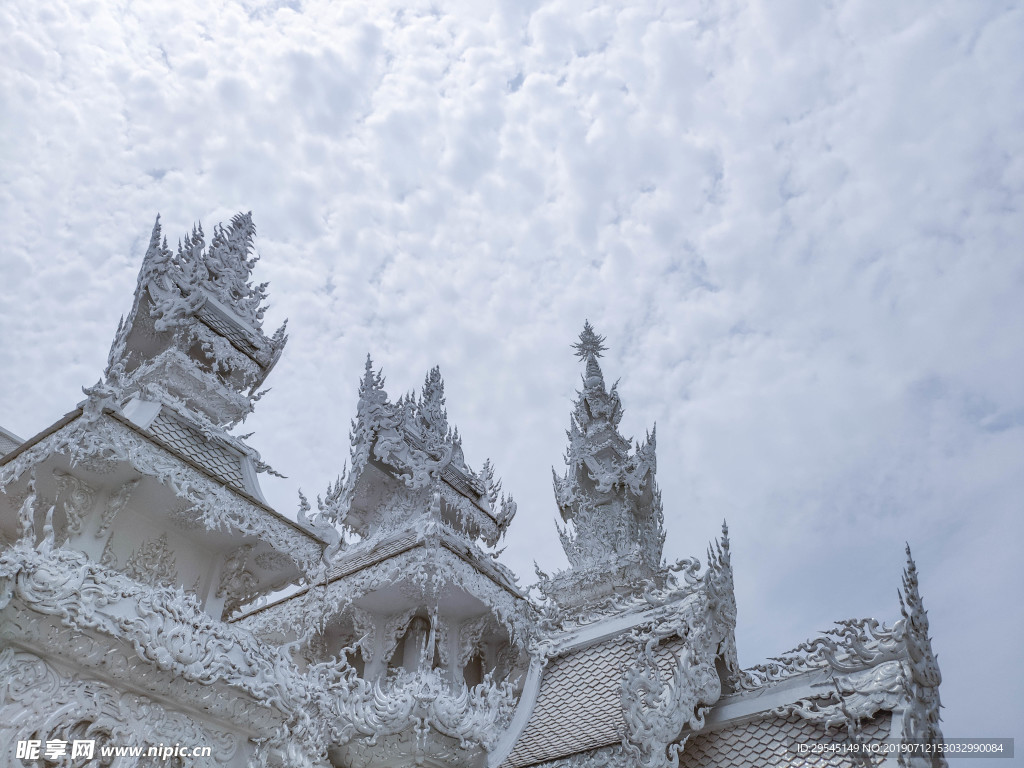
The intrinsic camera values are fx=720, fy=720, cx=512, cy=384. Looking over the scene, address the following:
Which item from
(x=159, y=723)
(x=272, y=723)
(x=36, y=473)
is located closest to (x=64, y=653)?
(x=159, y=723)

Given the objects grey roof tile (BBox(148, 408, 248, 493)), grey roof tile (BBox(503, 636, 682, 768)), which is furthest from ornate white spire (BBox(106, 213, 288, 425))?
grey roof tile (BBox(503, 636, 682, 768))

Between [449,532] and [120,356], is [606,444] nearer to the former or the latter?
[449,532]

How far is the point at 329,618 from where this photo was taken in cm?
1277

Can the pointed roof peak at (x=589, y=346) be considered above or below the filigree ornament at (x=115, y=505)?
above

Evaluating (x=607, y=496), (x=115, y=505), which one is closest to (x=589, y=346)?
(x=607, y=496)

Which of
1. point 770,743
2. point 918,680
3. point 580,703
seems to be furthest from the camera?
point 580,703

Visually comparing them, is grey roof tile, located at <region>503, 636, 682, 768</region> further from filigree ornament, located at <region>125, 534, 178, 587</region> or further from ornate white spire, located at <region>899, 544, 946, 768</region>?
filigree ornament, located at <region>125, 534, 178, 587</region>

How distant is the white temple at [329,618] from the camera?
7.04 meters

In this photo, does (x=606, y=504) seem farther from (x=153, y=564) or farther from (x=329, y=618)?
(x=153, y=564)

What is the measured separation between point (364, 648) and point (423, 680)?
12.5ft

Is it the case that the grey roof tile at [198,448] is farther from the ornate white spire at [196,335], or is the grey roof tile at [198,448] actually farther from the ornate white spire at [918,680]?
the ornate white spire at [918,680]

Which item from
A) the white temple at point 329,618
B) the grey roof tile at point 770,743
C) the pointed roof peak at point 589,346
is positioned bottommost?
the grey roof tile at point 770,743

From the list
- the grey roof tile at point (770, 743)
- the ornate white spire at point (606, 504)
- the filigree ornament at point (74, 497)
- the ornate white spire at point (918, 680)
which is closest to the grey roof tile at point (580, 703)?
the grey roof tile at point (770, 743)

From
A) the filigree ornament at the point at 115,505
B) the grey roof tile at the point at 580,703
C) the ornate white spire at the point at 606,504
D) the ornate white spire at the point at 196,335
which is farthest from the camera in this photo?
the ornate white spire at the point at 606,504
